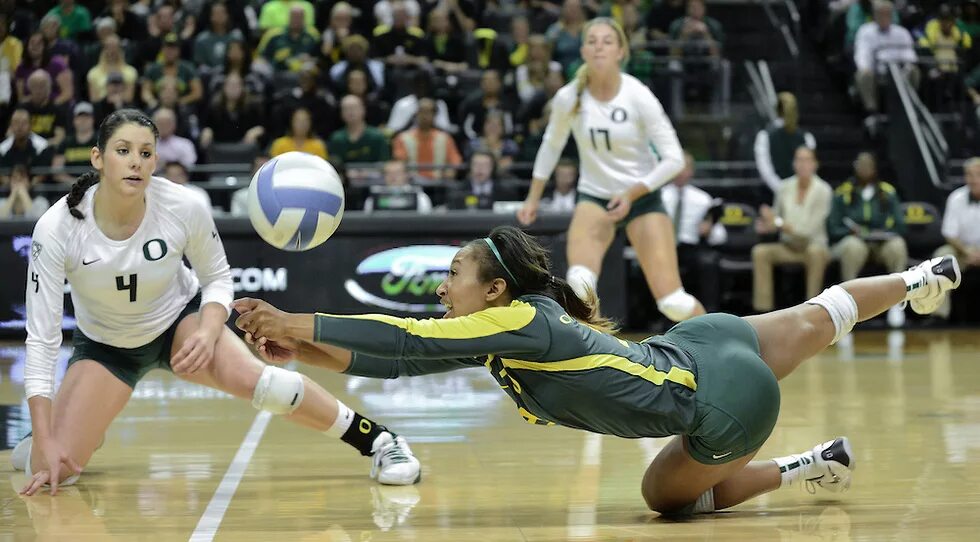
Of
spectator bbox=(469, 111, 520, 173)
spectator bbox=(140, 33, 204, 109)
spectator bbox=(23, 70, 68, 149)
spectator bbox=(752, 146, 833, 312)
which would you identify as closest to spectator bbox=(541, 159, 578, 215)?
spectator bbox=(469, 111, 520, 173)

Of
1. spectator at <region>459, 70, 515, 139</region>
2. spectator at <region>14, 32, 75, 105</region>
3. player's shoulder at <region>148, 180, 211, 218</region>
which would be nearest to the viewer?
player's shoulder at <region>148, 180, 211, 218</region>

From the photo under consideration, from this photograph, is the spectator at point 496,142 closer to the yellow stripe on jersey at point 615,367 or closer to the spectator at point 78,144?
the spectator at point 78,144

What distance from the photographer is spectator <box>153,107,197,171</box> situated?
1173cm

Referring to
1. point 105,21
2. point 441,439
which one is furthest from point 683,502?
point 105,21

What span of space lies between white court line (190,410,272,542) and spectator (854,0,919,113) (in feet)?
31.0

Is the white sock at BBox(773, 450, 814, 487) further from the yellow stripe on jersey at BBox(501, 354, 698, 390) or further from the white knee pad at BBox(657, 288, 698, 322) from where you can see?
the white knee pad at BBox(657, 288, 698, 322)

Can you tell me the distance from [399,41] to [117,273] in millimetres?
9169

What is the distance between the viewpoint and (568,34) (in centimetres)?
1349

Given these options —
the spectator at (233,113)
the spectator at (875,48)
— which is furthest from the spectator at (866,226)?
the spectator at (233,113)

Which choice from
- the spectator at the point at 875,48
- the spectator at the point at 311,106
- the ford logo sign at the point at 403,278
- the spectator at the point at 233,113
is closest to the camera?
the ford logo sign at the point at 403,278

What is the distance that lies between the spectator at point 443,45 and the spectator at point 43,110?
382cm

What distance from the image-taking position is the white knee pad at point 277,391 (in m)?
4.67

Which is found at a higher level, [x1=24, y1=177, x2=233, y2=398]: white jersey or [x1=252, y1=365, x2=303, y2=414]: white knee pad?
[x1=24, y1=177, x2=233, y2=398]: white jersey

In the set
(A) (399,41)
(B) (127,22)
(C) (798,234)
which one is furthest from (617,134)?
(B) (127,22)
